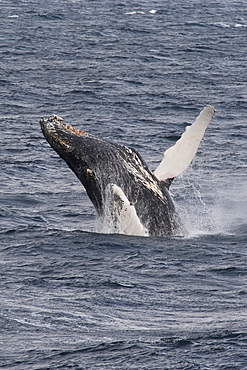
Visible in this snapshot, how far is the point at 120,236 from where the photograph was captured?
45.5 ft

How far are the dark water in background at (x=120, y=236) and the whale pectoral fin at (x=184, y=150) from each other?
4.39 feet

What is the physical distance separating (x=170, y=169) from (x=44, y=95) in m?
16.9

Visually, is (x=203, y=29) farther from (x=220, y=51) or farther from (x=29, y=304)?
(x=29, y=304)

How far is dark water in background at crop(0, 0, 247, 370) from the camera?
371 inches

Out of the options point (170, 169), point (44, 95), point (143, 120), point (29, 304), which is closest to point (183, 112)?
point (143, 120)

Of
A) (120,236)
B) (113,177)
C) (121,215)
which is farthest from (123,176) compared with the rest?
(120,236)

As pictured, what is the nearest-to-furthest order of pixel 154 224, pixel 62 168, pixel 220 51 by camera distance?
1. pixel 154 224
2. pixel 62 168
3. pixel 220 51

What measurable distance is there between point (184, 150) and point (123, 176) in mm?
1637

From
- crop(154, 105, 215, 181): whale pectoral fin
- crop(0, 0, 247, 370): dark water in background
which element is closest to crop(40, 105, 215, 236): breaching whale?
crop(154, 105, 215, 181): whale pectoral fin

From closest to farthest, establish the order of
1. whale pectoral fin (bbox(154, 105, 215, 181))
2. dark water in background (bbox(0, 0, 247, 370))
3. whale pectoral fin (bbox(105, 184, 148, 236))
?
dark water in background (bbox(0, 0, 247, 370)), whale pectoral fin (bbox(105, 184, 148, 236)), whale pectoral fin (bbox(154, 105, 215, 181))

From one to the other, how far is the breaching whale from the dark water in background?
1.28ft

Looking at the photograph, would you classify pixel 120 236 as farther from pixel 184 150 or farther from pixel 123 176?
pixel 184 150

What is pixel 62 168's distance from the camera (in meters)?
22.0

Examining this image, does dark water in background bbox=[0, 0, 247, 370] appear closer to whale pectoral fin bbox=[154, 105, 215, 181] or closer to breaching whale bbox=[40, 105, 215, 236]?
breaching whale bbox=[40, 105, 215, 236]
